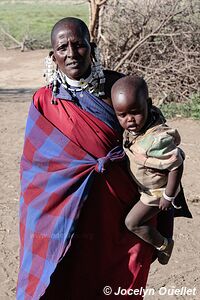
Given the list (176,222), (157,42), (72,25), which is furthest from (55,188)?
(157,42)

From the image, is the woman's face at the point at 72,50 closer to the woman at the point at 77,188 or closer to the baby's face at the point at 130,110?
the woman at the point at 77,188

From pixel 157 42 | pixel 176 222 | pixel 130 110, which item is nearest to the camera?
pixel 130 110

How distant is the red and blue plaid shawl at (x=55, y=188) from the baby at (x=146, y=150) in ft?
0.23

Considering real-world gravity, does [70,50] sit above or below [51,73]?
above

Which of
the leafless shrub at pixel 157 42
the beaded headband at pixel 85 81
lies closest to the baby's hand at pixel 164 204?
the beaded headband at pixel 85 81

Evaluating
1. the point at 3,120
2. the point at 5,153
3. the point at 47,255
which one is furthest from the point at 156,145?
the point at 3,120

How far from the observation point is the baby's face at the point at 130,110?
214 cm

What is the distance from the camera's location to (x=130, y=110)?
7.06ft

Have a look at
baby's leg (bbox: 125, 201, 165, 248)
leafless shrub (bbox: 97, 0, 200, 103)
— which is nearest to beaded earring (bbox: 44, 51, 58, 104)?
baby's leg (bbox: 125, 201, 165, 248)

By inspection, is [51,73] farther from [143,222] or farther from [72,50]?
[143,222]

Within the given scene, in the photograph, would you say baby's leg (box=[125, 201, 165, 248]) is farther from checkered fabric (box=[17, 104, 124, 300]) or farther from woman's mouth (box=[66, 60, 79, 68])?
woman's mouth (box=[66, 60, 79, 68])

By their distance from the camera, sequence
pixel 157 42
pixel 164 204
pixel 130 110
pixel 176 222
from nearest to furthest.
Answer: pixel 130 110
pixel 164 204
pixel 176 222
pixel 157 42

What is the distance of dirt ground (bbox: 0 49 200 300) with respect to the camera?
Result: 3.66 m

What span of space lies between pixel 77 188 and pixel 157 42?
707 cm
